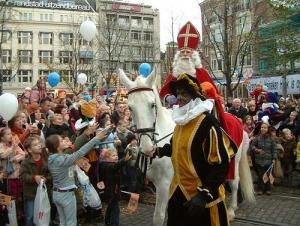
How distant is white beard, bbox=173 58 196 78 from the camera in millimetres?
7336

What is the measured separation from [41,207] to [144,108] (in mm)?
2140

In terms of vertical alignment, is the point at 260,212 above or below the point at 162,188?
below

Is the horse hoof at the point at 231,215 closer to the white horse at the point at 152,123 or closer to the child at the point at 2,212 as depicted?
the white horse at the point at 152,123

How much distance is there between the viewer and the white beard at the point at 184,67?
24.1ft

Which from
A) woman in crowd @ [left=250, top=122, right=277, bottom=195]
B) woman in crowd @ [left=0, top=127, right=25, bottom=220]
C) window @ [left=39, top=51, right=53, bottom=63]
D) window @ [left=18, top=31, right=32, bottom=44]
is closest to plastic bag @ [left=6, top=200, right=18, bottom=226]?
woman in crowd @ [left=0, top=127, right=25, bottom=220]

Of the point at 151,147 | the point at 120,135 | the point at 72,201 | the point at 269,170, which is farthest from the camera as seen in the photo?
the point at 269,170

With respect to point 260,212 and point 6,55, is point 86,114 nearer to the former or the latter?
point 260,212

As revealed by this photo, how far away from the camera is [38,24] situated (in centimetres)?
7794

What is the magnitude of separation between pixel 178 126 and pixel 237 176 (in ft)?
13.4

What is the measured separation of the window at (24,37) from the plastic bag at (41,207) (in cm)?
7447

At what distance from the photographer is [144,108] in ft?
19.8

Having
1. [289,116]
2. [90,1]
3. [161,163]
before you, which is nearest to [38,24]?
[90,1]

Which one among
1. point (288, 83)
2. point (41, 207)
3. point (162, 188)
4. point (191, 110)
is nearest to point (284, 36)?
point (288, 83)

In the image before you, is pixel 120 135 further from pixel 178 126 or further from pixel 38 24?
pixel 38 24
